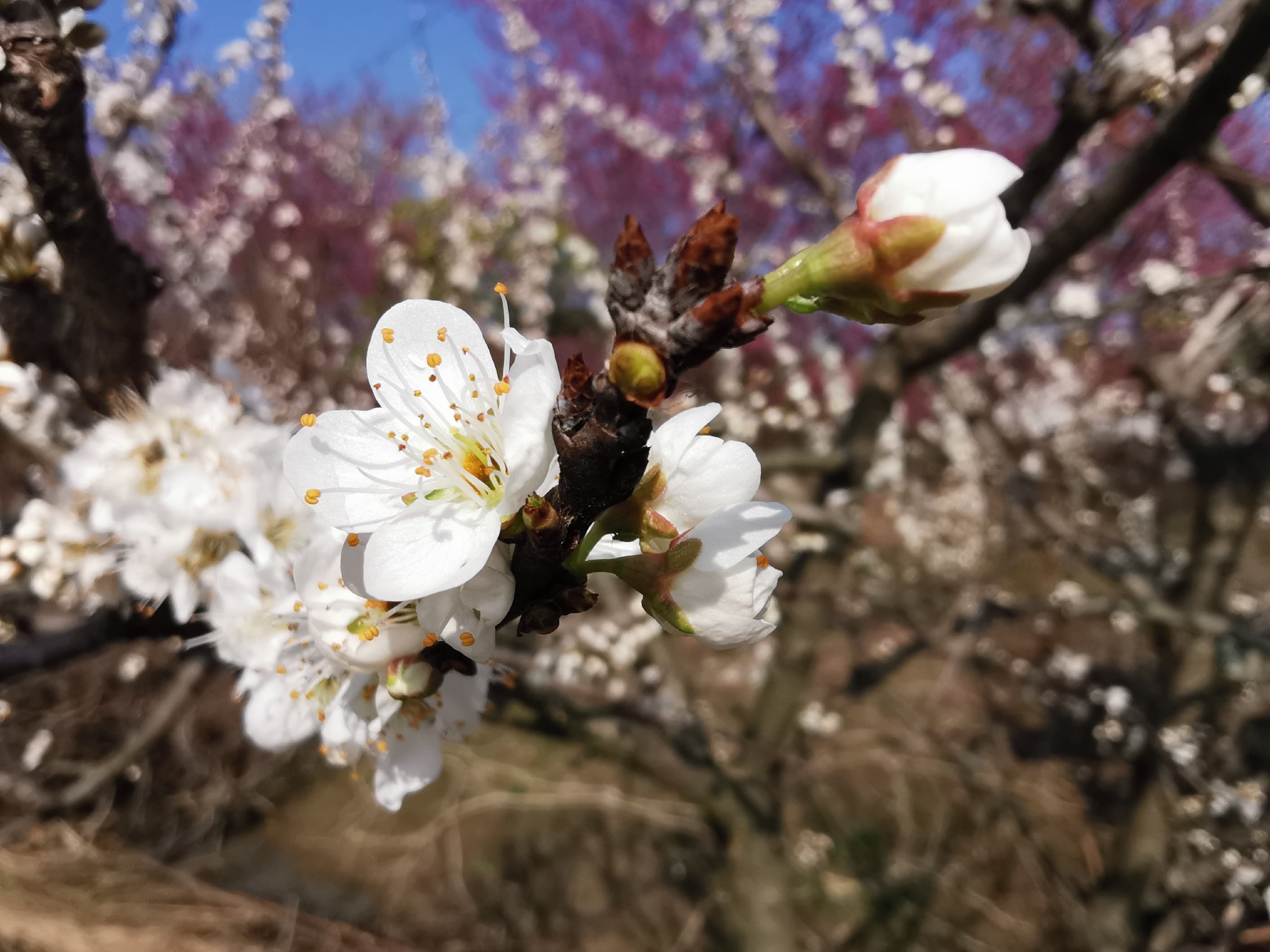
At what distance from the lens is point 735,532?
1.60 feet

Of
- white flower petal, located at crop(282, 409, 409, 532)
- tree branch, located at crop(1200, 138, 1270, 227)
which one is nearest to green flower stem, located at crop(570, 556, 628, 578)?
white flower petal, located at crop(282, 409, 409, 532)

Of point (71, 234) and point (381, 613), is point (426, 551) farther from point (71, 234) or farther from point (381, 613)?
point (71, 234)

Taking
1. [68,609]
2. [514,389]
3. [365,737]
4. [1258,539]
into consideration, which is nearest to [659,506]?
[514,389]


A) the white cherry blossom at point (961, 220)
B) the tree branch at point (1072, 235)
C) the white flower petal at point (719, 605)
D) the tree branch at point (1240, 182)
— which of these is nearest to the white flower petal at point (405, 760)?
the white flower petal at point (719, 605)

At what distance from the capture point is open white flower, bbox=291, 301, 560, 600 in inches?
16.1

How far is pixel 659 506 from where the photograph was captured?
0.48 meters

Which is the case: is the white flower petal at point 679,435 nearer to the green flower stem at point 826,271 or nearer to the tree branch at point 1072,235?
the green flower stem at point 826,271

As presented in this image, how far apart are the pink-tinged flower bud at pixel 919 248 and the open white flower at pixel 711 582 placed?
0.16m

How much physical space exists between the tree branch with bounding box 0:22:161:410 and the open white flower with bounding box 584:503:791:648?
0.71 meters

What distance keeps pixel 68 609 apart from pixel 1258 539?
6.38 meters

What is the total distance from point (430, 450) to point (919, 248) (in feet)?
1.22

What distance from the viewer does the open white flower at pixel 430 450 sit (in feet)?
1.34

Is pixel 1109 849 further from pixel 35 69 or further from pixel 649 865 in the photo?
pixel 35 69

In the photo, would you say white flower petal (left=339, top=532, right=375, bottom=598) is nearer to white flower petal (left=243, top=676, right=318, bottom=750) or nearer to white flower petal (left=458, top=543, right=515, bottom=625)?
white flower petal (left=458, top=543, right=515, bottom=625)
